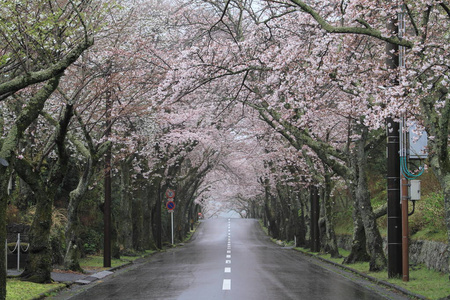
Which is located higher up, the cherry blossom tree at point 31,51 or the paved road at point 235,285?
the cherry blossom tree at point 31,51

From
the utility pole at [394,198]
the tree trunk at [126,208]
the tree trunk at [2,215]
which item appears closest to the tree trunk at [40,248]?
the tree trunk at [2,215]

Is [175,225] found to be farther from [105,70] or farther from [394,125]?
[394,125]

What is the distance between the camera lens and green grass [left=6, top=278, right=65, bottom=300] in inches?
442

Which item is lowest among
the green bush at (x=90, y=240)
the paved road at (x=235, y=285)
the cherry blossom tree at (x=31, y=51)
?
the green bush at (x=90, y=240)

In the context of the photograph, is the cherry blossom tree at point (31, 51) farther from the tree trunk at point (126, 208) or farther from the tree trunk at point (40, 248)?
the tree trunk at point (126, 208)

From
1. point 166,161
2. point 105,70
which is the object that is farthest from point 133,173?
Result: point 105,70

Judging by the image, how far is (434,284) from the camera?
13.2 metres

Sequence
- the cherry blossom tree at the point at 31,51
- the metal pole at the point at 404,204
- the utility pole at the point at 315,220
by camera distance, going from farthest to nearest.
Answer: the utility pole at the point at 315,220 < the metal pole at the point at 404,204 < the cherry blossom tree at the point at 31,51

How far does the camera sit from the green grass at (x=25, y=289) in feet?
36.8

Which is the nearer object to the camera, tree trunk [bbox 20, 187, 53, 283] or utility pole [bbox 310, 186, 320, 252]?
tree trunk [bbox 20, 187, 53, 283]

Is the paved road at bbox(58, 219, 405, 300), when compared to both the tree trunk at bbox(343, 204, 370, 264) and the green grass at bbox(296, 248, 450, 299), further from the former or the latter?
the tree trunk at bbox(343, 204, 370, 264)

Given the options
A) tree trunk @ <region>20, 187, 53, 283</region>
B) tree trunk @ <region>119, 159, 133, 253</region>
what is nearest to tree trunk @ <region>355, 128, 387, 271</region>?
tree trunk @ <region>20, 187, 53, 283</region>

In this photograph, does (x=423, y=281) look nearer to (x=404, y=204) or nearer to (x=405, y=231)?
(x=405, y=231)

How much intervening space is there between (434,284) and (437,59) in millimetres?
5939
